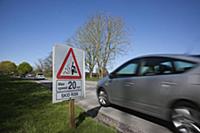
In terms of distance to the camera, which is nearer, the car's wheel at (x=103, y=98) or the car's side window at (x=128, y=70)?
the car's side window at (x=128, y=70)

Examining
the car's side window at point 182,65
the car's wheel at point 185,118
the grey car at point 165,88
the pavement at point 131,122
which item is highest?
the car's side window at point 182,65

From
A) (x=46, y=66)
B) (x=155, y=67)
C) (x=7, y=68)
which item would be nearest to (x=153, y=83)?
(x=155, y=67)

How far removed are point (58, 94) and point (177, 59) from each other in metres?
2.58

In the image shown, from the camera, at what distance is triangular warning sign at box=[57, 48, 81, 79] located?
9.98ft

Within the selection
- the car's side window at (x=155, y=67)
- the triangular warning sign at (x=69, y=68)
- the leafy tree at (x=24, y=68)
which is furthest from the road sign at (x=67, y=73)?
the leafy tree at (x=24, y=68)

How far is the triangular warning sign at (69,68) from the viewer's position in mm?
3041

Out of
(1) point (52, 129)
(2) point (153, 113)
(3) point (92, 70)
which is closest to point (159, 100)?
(2) point (153, 113)

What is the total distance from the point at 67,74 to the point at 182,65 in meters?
2.35

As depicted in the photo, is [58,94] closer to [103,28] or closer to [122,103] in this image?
[122,103]

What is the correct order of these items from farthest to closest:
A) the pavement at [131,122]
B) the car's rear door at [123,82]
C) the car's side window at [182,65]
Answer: the car's rear door at [123,82], the pavement at [131,122], the car's side window at [182,65]

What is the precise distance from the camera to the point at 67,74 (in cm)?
315

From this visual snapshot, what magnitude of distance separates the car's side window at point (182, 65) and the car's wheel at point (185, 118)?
70 cm

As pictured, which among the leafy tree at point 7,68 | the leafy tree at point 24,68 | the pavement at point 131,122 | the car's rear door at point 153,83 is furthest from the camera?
the leafy tree at point 7,68

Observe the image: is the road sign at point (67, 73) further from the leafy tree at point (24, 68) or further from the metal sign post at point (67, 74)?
the leafy tree at point (24, 68)
